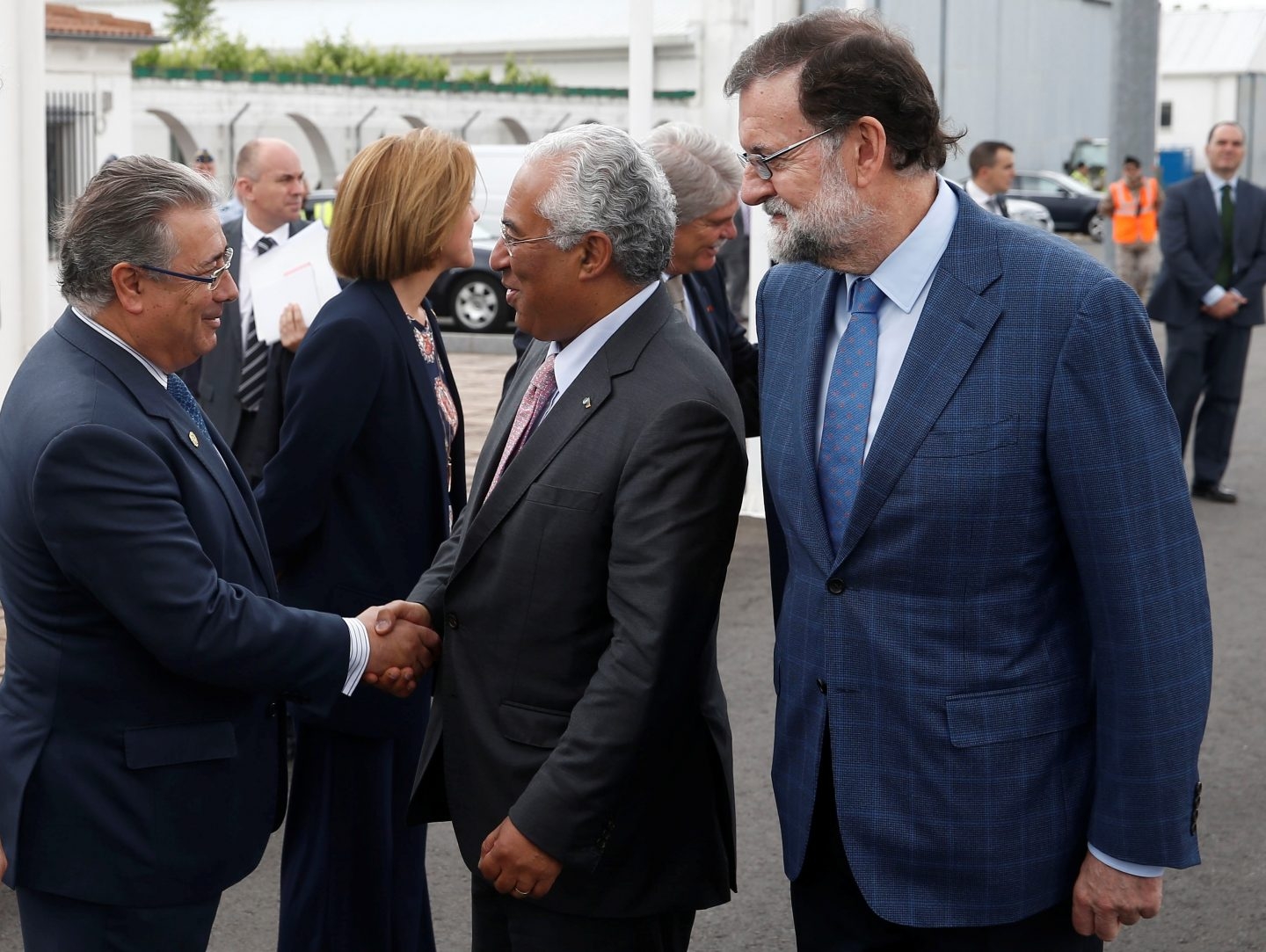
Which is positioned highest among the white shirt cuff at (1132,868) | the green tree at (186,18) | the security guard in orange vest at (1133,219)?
the green tree at (186,18)

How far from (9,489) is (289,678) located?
58 centimetres

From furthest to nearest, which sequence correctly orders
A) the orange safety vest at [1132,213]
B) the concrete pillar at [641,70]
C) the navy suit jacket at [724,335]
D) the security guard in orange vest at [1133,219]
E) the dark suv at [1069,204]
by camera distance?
1. the dark suv at [1069,204]
2. the orange safety vest at [1132,213]
3. the security guard in orange vest at [1133,219]
4. the concrete pillar at [641,70]
5. the navy suit jacket at [724,335]

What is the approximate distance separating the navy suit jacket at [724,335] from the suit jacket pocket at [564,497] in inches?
78.7

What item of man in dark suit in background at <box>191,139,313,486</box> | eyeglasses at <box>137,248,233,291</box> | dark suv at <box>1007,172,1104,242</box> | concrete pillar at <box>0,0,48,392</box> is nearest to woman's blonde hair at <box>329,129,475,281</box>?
man in dark suit in background at <box>191,139,313,486</box>

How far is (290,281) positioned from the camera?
5.51 metres

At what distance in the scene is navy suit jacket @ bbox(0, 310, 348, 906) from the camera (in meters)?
2.57

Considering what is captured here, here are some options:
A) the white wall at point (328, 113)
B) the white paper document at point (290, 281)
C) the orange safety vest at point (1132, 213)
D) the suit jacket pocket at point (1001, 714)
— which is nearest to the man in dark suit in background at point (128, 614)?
the suit jacket pocket at point (1001, 714)

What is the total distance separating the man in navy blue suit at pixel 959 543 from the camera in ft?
7.50

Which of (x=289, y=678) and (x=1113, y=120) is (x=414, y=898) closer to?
(x=289, y=678)

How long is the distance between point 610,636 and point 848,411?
0.57 metres

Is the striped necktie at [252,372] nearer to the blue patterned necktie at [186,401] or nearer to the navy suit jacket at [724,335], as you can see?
the navy suit jacket at [724,335]

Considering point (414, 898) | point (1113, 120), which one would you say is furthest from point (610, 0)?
point (414, 898)

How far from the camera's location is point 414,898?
374cm

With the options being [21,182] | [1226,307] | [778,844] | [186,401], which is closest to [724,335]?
[778,844]
